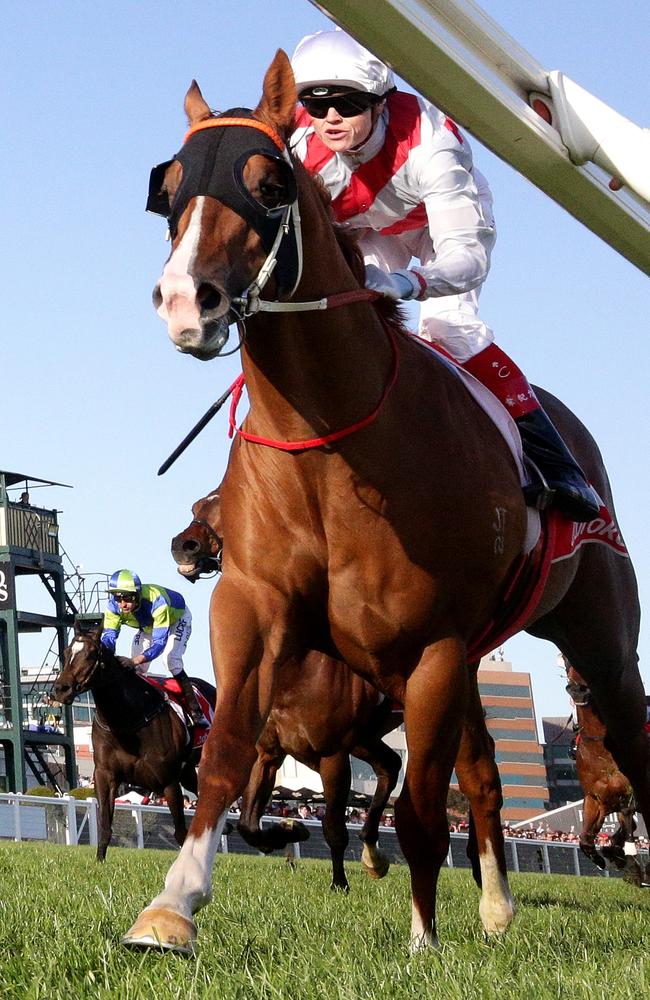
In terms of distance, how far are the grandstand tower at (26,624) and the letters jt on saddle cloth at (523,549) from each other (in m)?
38.7

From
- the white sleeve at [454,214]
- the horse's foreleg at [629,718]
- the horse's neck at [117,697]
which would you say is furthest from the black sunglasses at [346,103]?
the horse's neck at [117,697]

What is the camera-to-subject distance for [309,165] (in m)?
5.09

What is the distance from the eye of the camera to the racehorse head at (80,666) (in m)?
12.4

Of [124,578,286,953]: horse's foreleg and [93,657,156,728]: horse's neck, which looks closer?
[124,578,286,953]: horse's foreleg

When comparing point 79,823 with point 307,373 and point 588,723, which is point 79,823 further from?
point 307,373

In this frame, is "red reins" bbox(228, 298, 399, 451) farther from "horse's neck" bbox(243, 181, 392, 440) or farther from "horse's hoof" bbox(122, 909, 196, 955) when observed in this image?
"horse's hoof" bbox(122, 909, 196, 955)

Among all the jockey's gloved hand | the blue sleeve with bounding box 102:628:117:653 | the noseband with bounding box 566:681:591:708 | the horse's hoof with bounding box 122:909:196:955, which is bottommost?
the horse's hoof with bounding box 122:909:196:955

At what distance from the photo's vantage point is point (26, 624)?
4762 cm

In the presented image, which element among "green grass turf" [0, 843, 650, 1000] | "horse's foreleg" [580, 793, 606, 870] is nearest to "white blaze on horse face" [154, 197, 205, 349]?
"green grass turf" [0, 843, 650, 1000]

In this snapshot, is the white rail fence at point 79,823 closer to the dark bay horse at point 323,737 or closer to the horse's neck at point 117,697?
the horse's neck at point 117,697

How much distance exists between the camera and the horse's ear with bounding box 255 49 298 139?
3935 millimetres

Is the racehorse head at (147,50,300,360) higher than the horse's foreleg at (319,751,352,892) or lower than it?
higher

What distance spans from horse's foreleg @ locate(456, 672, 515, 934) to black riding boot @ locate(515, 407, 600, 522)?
0.77m

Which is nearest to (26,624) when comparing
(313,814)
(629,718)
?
(313,814)
